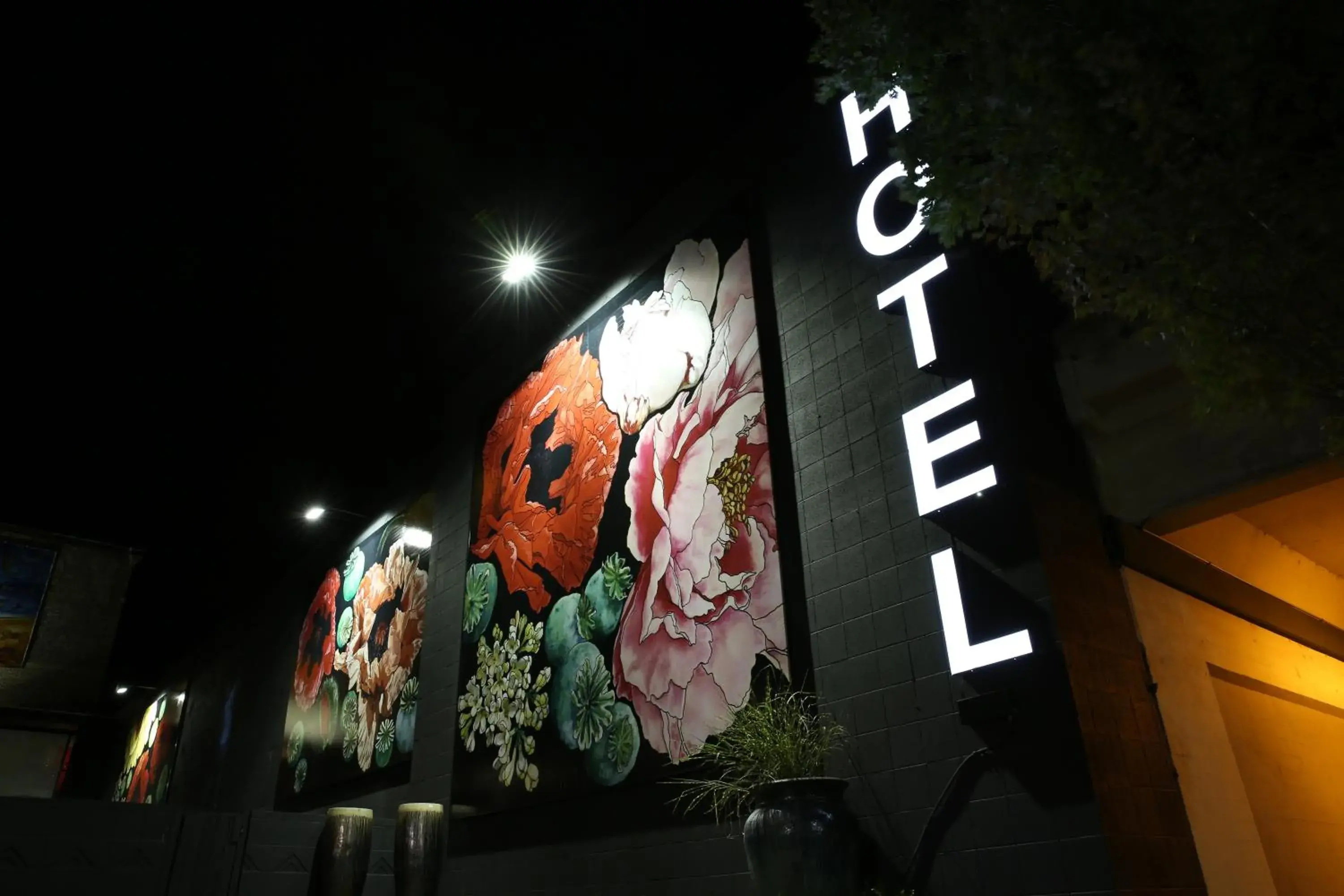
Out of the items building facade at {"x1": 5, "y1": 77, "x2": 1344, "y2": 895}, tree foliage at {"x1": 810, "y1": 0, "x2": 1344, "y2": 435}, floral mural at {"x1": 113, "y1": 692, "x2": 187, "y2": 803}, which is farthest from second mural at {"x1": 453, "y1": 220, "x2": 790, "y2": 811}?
floral mural at {"x1": 113, "y1": 692, "x2": 187, "y2": 803}

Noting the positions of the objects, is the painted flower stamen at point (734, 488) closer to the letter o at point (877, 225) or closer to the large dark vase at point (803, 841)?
the letter o at point (877, 225)

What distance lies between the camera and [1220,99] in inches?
58.9

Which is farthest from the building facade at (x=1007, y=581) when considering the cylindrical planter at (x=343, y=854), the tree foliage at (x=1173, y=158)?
the cylindrical planter at (x=343, y=854)

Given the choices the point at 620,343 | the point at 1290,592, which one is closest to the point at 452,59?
the point at 620,343

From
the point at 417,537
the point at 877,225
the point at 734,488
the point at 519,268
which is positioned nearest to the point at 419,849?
the point at 417,537

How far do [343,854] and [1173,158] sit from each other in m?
4.85

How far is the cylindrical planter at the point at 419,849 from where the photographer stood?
447 centimetres

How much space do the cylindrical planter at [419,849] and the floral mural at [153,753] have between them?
7.11 metres

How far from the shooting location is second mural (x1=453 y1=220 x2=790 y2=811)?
344cm

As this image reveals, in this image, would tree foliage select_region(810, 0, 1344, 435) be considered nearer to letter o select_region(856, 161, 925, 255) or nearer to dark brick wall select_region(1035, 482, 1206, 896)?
dark brick wall select_region(1035, 482, 1206, 896)

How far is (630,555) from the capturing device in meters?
4.02

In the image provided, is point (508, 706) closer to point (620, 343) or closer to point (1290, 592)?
point (620, 343)

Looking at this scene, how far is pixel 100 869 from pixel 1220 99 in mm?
5130

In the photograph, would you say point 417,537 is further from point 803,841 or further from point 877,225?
point 803,841
